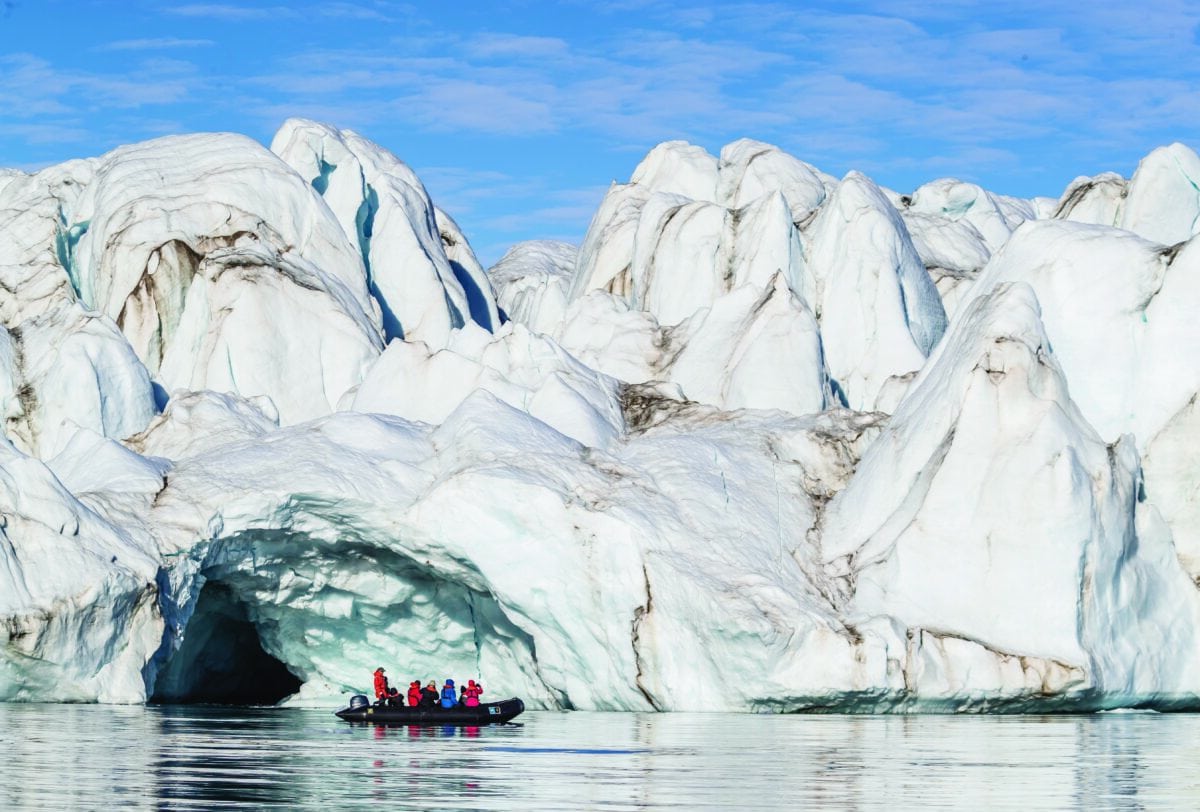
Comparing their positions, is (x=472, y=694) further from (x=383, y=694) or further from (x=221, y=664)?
(x=221, y=664)

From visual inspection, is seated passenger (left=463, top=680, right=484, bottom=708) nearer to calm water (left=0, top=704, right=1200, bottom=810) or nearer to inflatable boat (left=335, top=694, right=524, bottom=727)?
inflatable boat (left=335, top=694, right=524, bottom=727)

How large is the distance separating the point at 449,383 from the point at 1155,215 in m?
25.0

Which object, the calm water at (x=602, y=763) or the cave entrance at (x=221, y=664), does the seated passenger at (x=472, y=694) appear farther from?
the cave entrance at (x=221, y=664)

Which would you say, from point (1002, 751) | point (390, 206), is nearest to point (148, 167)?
point (390, 206)

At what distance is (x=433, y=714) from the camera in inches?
1213

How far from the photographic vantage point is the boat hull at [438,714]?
30438mm

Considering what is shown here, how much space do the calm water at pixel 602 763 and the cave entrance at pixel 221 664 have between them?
21.8 feet

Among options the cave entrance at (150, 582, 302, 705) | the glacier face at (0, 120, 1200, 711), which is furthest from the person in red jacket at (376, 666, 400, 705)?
the cave entrance at (150, 582, 302, 705)

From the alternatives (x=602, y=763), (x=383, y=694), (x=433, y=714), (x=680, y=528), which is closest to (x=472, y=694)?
(x=433, y=714)

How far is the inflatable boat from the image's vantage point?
99.9ft

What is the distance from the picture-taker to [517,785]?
1847 cm

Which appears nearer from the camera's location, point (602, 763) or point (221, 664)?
point (602, 763)

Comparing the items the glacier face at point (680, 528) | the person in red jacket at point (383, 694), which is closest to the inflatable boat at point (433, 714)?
the person in red jacket at point (383, 694)

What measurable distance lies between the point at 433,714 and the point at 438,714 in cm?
11
